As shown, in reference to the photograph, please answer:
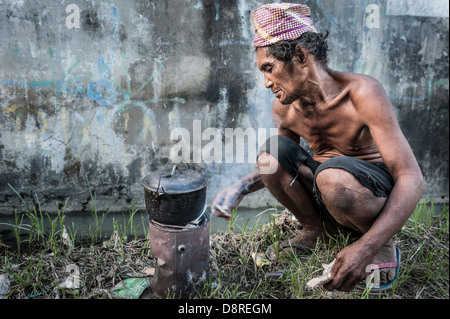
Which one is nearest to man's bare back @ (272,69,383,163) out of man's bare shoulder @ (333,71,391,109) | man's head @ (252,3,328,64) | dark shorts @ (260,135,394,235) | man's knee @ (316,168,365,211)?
man's bare shoulder @ (333,71,391,109)

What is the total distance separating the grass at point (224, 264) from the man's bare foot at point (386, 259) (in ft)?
0.27

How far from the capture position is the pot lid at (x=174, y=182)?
2.25 m

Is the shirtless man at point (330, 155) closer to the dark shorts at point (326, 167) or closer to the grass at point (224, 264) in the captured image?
the dark shorts at point (326, 167)

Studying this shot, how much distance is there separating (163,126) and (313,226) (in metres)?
1.61

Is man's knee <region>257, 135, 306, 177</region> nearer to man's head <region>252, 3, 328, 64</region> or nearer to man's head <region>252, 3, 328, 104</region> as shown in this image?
man's head <region>252, 3, 328, 104</region>

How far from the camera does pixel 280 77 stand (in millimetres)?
2463

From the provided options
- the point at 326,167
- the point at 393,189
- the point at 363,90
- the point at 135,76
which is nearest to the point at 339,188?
the point at 326,167

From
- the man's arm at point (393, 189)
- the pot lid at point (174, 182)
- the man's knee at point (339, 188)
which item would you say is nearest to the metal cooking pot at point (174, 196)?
the pot lid at point (174, 182)

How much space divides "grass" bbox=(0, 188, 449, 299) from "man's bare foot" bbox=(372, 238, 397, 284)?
8 cm

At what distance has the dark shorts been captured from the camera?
225cm

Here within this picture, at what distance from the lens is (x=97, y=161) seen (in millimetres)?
3527

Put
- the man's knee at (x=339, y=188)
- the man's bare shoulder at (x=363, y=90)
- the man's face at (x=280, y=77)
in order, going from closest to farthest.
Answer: the man's knee at (x=339, y=188) → the man's bare shoulder at (x=363, y=90) → the man's face at (x=280, y=77)

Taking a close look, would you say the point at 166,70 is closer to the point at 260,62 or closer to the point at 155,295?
the point at 260,62
